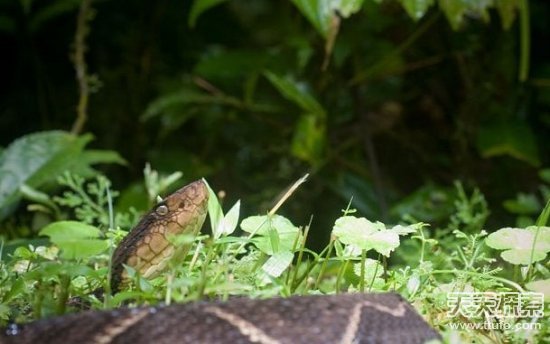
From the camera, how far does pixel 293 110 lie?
346 cm

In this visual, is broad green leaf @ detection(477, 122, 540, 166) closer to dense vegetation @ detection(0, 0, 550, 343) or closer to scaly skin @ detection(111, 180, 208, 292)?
dense vegetation @ detection(0, 0, 550, 343)

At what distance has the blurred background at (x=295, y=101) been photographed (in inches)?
125

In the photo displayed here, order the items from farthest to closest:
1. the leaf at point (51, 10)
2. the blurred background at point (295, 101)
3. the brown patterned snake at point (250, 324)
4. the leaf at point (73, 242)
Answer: the leaf at point (51, 10) → the blurred background at point (295, 101) → the leaf at point (73, 242) → the brown patterned snake at point (250, 324)

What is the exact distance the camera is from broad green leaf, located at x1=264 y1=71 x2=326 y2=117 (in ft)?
10.0

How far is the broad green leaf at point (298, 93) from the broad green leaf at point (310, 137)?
0.04m

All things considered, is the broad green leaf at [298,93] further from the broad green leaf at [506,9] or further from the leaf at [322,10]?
the broad green leaf at [506,9]

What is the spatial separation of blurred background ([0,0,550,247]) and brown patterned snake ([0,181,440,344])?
1.53 m

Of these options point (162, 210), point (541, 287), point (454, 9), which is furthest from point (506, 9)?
point (162, 210)

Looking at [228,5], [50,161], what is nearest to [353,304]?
[50,161]

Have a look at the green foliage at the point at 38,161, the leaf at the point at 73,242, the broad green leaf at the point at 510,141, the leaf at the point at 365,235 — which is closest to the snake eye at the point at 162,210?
the leaf at the point at 73,242

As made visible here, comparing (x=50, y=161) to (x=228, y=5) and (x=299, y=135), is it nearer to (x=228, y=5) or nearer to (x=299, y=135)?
(x=299, y=135)

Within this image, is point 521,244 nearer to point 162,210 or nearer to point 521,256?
point 521,256

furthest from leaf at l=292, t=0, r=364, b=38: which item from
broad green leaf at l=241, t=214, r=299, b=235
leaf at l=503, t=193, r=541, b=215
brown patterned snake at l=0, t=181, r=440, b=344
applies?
brown patterned snake at l=0, t=181, r=440, b=344

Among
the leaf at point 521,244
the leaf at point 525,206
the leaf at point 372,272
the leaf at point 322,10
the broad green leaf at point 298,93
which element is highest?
the leaf at point 322,10
